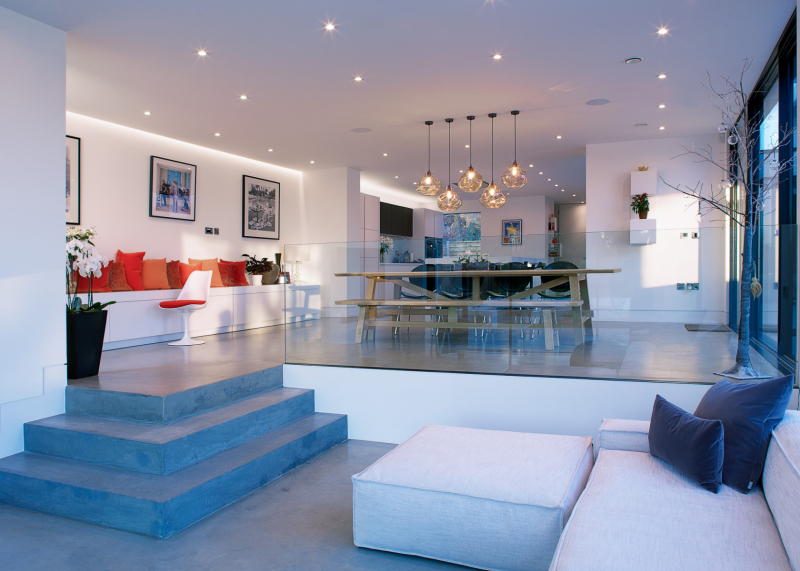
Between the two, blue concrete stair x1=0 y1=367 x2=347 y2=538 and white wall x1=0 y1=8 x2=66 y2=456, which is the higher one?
white wall x1=0 y1=8 x2=66 y2=456

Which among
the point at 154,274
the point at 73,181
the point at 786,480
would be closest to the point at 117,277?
the point at 154,274

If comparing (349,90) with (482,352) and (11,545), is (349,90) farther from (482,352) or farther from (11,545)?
(11,545)

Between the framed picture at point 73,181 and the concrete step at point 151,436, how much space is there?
342cm

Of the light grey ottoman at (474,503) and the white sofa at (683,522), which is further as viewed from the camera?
the light grey ottoman at (474,503)

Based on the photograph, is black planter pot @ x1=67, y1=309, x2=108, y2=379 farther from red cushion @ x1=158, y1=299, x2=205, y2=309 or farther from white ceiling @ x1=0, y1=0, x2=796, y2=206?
white ceiling @ x1=0, y1=0, x2=796, y2=206

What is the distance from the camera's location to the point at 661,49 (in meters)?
4.20

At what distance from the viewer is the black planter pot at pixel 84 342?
3.79 m

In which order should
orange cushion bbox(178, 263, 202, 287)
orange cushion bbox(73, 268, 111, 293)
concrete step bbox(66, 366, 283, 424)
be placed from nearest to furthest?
concrete step bbox(66, 366, 283, 424)
orange cushion bbox(73, 268, 111, 293)
orange cushion bbox(178, 263, 202, 287)

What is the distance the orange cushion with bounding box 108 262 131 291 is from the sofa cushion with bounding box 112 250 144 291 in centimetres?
10

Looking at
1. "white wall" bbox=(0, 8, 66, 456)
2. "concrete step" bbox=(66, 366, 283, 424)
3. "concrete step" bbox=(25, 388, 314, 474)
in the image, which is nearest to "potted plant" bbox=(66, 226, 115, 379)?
"white wall" bbox=(0, 8, 66, 456)

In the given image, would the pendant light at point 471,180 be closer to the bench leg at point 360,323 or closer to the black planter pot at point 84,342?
the bench leg at point 360,323

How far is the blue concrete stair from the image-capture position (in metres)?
2.55

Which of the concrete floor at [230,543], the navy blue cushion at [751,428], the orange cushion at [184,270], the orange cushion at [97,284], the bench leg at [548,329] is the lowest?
the concrete floor at [230,543]

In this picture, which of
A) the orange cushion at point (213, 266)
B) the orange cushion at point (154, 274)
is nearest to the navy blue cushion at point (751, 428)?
the orange cushion at point (154, 274)
